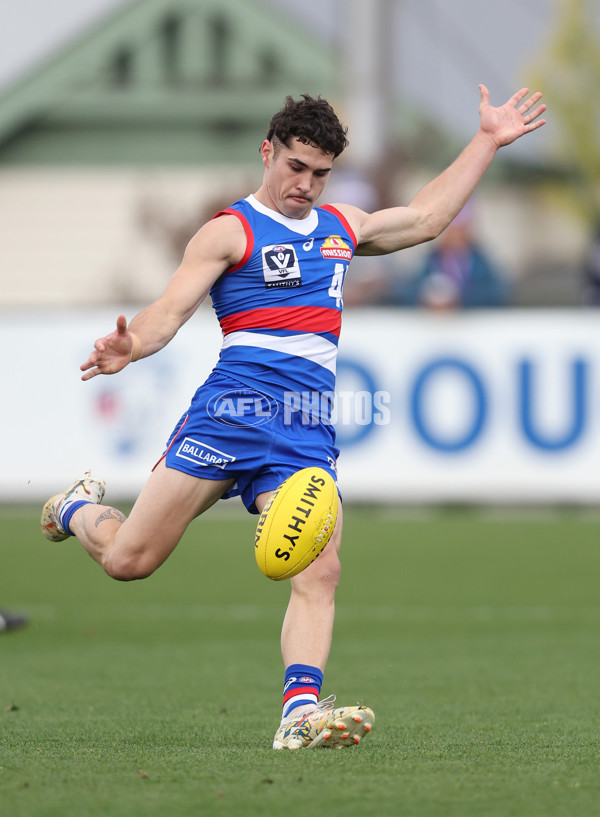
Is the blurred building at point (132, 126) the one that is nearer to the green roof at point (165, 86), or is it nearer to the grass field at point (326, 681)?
the green roof at point (165, 86)

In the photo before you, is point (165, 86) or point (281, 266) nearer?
point (281, 266)

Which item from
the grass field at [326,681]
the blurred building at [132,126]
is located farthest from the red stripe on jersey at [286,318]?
the blurred building at [132,126]


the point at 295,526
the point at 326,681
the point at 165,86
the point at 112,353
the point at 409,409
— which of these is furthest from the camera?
the point at 165,86

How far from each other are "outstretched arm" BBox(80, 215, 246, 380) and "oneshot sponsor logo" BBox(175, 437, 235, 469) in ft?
1.31

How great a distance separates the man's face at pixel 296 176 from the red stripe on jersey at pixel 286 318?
35 cm

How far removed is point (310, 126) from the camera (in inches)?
207

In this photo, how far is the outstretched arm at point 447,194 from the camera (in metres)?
5.75

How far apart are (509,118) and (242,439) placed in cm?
183

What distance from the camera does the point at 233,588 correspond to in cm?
1051

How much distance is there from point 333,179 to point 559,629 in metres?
10.7

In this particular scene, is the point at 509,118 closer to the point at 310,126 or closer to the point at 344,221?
the point at 344,221

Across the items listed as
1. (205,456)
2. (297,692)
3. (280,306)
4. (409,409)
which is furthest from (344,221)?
(409,409)

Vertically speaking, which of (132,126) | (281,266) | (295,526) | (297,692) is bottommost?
(297,692)

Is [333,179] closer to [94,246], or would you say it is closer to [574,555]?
[574,555]
